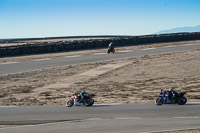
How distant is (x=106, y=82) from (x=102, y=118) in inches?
486

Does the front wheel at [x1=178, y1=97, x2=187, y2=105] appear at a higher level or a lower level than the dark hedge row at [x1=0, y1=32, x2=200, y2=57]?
lower

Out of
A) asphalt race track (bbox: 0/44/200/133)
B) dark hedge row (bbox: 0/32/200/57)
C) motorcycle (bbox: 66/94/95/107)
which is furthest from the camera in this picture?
dark hedge row (bbox: 0/32/200/57)

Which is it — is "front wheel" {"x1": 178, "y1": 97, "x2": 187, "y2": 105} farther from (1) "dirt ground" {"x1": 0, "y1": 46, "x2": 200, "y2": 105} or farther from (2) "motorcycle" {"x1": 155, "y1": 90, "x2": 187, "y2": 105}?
(1) "dirt ground" {"x1": 0, "y1": 46, "x2": 200, "y2": 105}

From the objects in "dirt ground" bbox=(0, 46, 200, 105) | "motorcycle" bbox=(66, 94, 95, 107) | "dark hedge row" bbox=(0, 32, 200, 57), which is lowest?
"dirt ground" bbox=(0, 46, 200, 105)

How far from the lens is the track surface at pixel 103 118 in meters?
16.5

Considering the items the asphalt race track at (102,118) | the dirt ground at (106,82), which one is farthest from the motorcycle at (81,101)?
the dirt ground at (106,82)

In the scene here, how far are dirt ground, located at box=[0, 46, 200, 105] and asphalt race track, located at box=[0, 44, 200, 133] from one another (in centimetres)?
214

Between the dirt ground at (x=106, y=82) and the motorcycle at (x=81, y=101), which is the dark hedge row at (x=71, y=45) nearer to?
the dirt ground at (x=106, y=82)

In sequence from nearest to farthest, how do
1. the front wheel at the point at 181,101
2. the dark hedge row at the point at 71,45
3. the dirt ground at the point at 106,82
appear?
1. the front wheel at the point at 181,101
2. the dirt ground at the point at 106,82
3. the dark hedge row at the point at 71,45

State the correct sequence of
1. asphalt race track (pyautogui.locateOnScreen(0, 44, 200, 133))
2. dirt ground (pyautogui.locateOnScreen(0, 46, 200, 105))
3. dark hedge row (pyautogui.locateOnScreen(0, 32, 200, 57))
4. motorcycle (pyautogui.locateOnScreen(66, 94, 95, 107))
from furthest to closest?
dark hedge row (pyautogui.locateOnScreen(0, 32, 200, 57)) → dirt ground (pyautogui.locateOnScreen(0, 46, 200, 105)) → motorcycle (pyautogui.locateOnScreen(66, 94, 95, 107)) → asphalt race track (pyautogui.locateOnScreen(0, 44, 200, 133))

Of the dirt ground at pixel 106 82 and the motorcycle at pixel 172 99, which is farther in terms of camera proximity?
the dirt ground at pixel 106 82

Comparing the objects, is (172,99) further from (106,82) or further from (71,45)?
(71,45)

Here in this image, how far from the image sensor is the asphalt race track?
54.0 ft

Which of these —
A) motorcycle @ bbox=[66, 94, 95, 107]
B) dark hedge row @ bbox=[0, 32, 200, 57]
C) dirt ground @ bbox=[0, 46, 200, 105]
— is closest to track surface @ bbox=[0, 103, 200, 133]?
motorcycle @ bbox=[66, 94, 95, 107]
